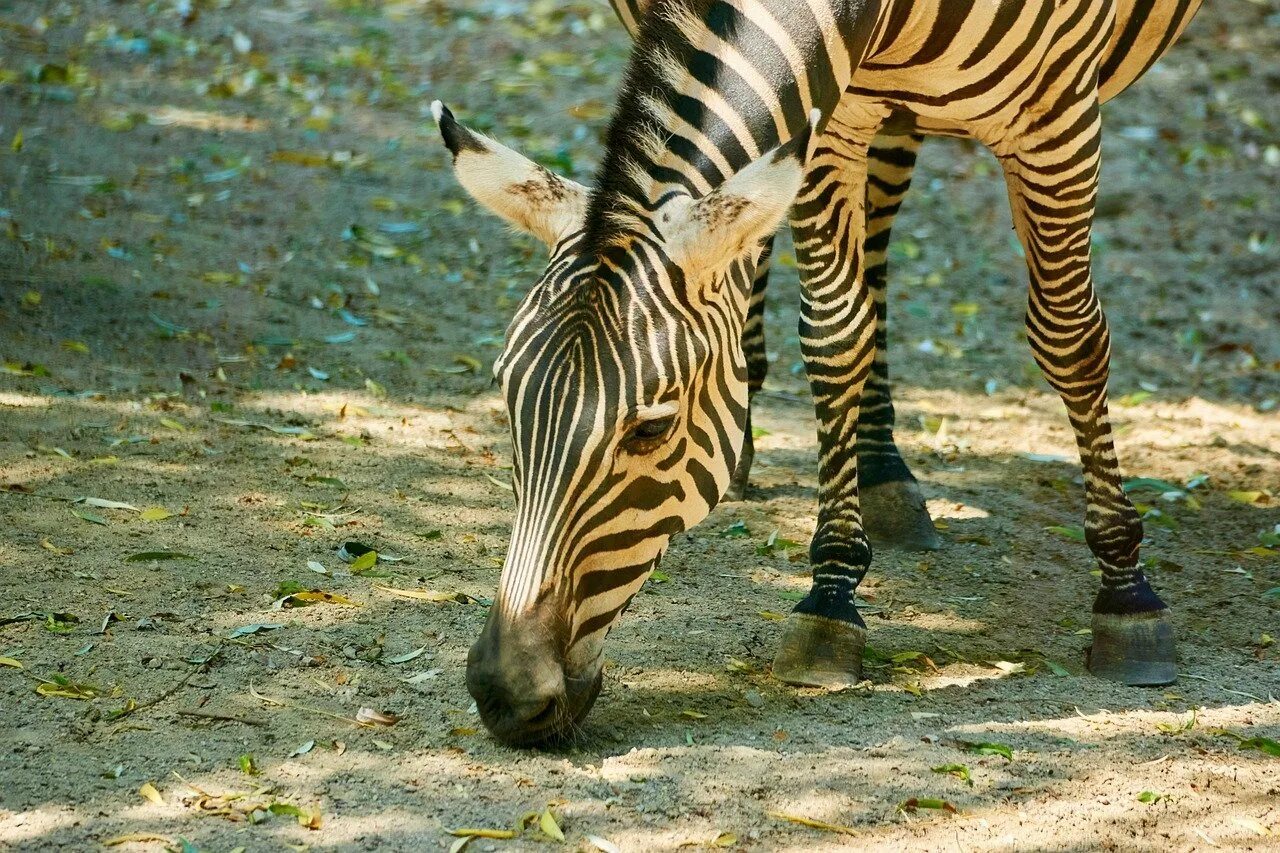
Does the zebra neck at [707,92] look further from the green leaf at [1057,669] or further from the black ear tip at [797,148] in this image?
the green leaf at [1057,669]

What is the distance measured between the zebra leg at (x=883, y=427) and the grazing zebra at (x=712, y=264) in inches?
46.2

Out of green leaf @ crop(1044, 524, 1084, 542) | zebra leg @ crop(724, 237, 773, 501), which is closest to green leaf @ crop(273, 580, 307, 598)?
zebra leg @ crop(724, 237, 773, 501)

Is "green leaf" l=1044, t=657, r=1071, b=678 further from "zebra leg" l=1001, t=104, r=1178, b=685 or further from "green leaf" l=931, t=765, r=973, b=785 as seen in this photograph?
"green leaf" l=931, t=765, r=973, b=785

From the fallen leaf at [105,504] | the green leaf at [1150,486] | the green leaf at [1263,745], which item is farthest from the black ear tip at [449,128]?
the green leaf at [1150,486]

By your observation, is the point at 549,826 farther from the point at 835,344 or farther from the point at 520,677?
the point at 835,344

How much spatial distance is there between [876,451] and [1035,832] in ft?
8.84

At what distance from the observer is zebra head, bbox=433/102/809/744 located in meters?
3.74

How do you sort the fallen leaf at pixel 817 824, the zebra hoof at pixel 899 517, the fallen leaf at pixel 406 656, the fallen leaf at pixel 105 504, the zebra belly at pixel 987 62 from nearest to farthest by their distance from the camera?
the fallen leaf at pixel 817 824 → the zebra belly at pixel 987 62 → the fallen leaf at pixel 406 656 → the fallen leaf at pixel 105 504 → the zebra hoof at pixel 899 517

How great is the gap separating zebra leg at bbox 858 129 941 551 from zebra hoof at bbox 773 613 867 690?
1.46 meters

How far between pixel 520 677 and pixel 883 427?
314cm

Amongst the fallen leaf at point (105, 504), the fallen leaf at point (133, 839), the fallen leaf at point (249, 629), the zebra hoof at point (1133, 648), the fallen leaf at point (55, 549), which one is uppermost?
the zebra hoof at point (1133, 648)

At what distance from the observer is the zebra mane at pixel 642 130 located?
3.89 metres

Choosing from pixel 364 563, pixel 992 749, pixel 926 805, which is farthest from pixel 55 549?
pixel 992 749

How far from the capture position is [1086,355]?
5.32m
